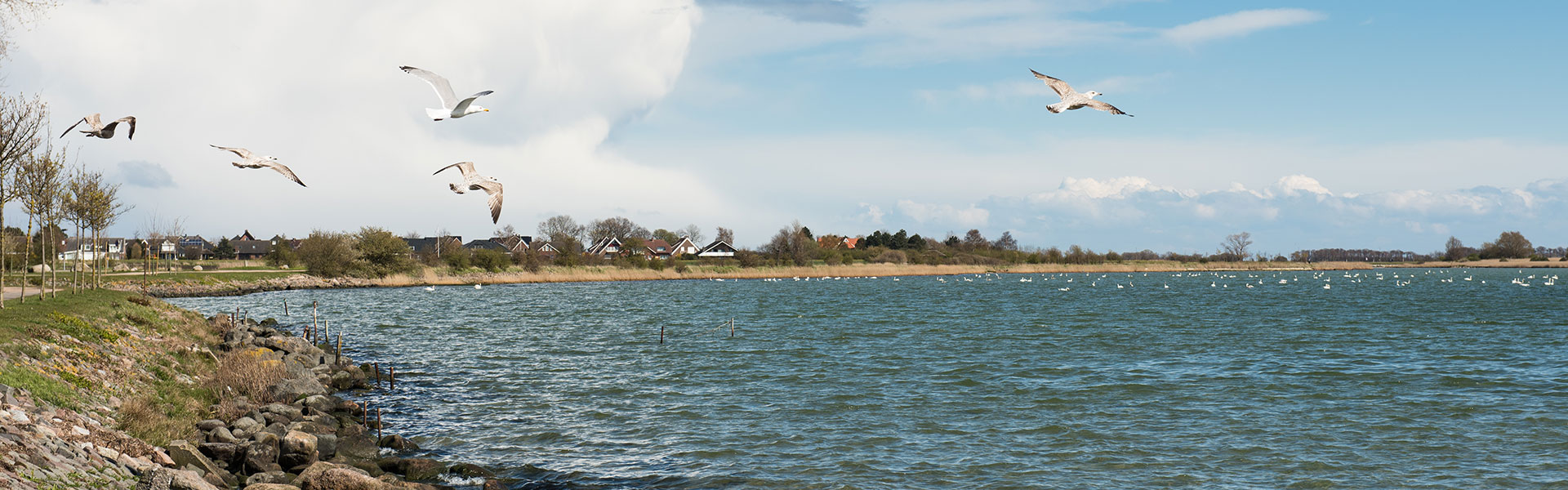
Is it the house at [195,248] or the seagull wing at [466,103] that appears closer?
the seagull wing at [466,103]

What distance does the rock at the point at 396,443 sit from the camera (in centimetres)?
1631

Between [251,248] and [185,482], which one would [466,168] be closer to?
[185,482]

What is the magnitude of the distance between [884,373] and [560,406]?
381 inches

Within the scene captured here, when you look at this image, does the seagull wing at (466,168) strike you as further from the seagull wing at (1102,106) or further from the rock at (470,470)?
the seagull wing at (1102,106)

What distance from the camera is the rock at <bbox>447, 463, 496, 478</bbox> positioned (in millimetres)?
14344

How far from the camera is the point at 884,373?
2683 cm

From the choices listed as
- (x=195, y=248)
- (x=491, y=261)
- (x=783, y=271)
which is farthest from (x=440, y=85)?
(x=195, y=248)

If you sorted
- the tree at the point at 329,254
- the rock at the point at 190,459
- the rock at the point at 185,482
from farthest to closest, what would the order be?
the tree at the point at 329,254, the rock at the point at 190,459, the rock at the point at 185,482

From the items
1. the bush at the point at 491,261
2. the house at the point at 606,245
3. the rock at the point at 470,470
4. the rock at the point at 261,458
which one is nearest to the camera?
the rock at the point at 261,458

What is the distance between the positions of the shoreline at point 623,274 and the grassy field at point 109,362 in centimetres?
1925

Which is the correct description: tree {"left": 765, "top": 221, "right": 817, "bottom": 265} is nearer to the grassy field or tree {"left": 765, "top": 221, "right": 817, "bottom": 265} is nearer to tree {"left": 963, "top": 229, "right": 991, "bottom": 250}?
tree {"left": 963, "top": 229, "right": 991, "bottom": 250}

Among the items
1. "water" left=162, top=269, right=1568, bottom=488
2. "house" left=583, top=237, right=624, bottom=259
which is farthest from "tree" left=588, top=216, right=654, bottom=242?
"water" left=162, top=269, right=1568, bottom=488

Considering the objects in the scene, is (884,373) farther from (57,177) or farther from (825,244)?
(825,244)

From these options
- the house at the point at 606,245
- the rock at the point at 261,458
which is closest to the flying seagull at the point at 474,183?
the rock at the point at 261,458
